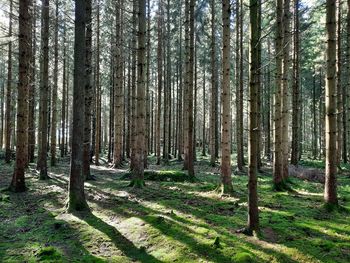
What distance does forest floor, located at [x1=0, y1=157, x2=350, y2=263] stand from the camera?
5.71m

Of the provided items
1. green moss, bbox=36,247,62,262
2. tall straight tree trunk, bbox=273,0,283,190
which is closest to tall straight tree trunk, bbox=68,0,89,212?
green moss, bbox=36,247,62,262

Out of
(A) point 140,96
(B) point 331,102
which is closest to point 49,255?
(A) point 140,96

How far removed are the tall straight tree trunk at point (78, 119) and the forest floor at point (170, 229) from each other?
47 centimetres

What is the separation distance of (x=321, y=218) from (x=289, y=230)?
1459mm

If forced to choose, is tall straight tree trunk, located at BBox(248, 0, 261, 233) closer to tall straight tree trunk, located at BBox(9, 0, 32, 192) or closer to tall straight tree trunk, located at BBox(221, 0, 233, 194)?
tall straight tree trunk, located at BBox(221, 0, 233, 194)

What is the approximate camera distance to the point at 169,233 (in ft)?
21.5

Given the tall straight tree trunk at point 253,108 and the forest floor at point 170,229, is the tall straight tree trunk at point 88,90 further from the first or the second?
the tall straight tree trunk at point 253,108

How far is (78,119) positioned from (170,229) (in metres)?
3.68

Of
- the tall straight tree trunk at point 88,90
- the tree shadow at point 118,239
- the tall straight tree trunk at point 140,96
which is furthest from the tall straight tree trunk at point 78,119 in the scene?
the tall straight tree trunk at point 88,90

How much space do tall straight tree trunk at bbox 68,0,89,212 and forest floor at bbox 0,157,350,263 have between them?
475mm

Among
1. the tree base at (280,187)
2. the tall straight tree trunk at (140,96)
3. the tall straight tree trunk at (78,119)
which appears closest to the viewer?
the tall straight tree trunk at (78,119)

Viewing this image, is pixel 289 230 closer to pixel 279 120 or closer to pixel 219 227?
pixel 219 227

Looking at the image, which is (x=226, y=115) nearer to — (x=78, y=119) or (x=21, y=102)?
(x=78, y=119)

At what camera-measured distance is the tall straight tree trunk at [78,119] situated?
327 inches
